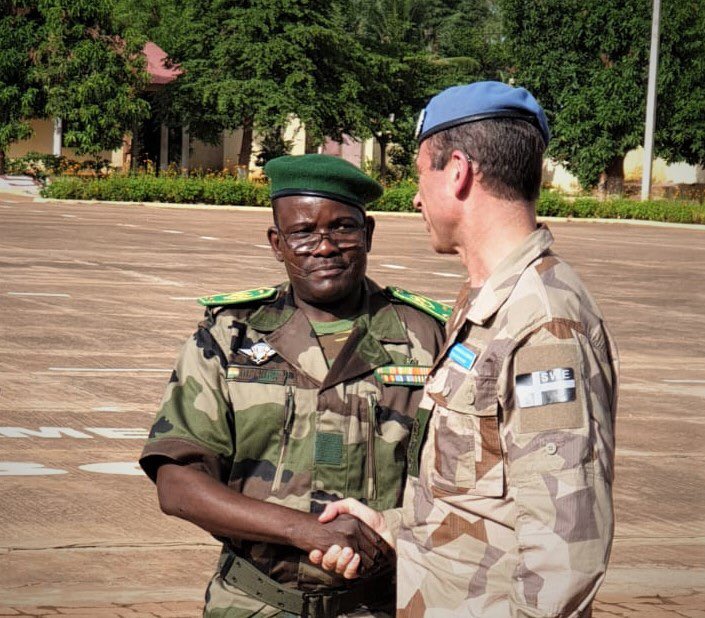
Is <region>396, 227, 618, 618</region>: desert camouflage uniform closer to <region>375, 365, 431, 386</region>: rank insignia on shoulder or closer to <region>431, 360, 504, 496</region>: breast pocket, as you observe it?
<region>431, 360, 504, 496</region>: breast pocket

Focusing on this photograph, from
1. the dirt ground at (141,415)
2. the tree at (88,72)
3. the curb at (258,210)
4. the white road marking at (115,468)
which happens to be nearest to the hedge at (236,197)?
the curb at (258,210)

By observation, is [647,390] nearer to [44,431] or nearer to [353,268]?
[44,431]

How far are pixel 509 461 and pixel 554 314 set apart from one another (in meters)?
0.27

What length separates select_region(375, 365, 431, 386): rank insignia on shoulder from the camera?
3150 millimetres

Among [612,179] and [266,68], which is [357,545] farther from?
[612,179]

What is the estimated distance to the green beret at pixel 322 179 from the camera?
3273mm

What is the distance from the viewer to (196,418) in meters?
3.10

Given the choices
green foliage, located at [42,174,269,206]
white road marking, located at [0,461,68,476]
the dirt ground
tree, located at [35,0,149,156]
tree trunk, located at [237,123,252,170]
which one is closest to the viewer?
the dirt ground

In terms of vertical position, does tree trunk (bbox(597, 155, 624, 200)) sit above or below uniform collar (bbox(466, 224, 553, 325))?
below

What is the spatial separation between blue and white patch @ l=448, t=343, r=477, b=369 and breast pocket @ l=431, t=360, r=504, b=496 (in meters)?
0.01

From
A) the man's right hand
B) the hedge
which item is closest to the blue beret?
the man's right hand

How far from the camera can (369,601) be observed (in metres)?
3.08

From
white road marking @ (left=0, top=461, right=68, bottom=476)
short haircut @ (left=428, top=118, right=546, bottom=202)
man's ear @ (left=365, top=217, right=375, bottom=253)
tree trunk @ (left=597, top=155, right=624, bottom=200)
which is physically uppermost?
short haircut @ (left=428, top=118, right=546, bottom=202)

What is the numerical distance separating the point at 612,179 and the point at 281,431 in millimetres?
53545
